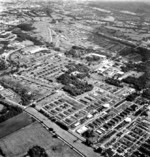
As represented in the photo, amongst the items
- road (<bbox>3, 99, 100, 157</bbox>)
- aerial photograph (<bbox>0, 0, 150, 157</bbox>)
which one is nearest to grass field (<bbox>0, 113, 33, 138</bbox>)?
aerial photograph (<bbox>0, 0, 150, 157</bbox>)

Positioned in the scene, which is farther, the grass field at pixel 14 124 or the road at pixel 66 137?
the grass field at pixel 14 124

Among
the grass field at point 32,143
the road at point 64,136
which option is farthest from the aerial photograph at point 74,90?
the road at point 64,136

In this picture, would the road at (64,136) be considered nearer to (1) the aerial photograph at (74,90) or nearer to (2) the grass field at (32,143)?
(1) the aerial photograph at (74,90)

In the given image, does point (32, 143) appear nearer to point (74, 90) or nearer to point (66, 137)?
point (66, 137)

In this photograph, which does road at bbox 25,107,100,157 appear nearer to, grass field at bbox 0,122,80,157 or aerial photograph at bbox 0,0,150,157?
aerial photograph at bbox 0,0,150,157

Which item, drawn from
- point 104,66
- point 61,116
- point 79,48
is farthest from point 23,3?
point 61,116

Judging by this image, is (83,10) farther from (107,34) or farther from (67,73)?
(67,73)

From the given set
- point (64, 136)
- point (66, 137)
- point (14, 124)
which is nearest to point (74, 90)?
point (64, 136)
